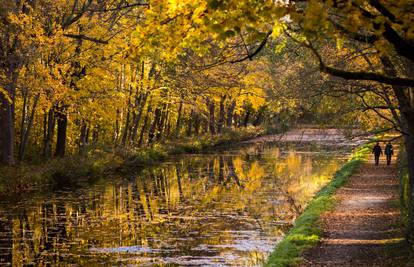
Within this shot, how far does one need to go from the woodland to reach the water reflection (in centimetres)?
345

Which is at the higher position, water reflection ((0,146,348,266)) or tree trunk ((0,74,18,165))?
tree trunk ((0,74,18,165))

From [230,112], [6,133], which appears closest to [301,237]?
[6,133]

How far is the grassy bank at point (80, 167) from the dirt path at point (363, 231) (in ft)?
43.0

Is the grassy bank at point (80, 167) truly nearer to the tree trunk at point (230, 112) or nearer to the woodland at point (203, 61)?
the woodland at point (203, 61)

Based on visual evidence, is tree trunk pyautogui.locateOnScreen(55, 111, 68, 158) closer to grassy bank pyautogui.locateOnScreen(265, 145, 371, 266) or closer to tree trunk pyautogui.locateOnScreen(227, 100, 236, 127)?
grassy bank pyautogui.locateOnScreen(265, 145, 371, 266)

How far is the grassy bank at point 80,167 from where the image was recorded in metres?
27.1

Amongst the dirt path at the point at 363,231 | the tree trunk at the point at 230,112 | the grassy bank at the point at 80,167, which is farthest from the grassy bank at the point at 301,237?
the tree trunk at the point at 230,112

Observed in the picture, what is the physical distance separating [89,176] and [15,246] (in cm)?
1611

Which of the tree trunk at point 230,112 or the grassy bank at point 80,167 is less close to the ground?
the tree trunk at point 230,112

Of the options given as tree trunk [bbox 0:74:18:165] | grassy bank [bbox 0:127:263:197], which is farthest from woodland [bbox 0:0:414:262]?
grassy bank [bbox 0:127:263:197]

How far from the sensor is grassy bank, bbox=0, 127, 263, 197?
89.0 ft

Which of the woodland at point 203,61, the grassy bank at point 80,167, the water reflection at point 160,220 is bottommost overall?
the water reflection at point 160,220

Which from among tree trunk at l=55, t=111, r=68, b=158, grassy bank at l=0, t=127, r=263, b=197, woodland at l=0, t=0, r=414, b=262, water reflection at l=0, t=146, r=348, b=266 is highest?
woodland at l=0, t=0, r=414, b=262

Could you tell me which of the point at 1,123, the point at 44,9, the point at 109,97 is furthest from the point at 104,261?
the point at 109,97
